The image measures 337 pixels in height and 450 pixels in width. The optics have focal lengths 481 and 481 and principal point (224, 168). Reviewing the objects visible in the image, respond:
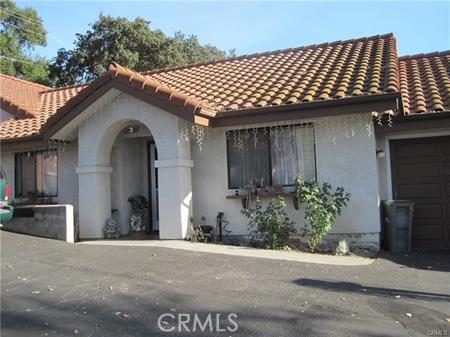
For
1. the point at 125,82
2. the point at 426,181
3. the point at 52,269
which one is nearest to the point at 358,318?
the point at 52,269

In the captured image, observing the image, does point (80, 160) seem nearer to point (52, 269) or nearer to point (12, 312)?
point (52, 269)

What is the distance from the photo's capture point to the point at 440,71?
11.8 metres

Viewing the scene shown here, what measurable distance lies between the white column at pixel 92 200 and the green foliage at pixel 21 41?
21.6 meters

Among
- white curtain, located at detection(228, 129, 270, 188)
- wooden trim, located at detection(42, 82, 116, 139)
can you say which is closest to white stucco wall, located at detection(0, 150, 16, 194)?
wooden trim, located at detection(42, 82, 116, 139)

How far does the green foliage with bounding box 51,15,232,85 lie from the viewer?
29.8 meters

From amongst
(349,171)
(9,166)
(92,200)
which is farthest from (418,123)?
(9,166)

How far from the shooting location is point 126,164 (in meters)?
11.7

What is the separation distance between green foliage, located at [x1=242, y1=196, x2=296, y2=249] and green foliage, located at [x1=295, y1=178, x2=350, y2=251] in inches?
14.2

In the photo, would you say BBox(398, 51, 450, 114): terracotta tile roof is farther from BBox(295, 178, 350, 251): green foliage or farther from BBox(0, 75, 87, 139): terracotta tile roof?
BBox(0, 75, 87, 139): terracotta tile roof

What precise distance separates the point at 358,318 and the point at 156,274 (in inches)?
117

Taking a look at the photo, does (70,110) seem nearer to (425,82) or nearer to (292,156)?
(292,156)

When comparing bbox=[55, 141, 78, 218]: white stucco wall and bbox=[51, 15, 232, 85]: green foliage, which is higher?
bbox=[51, 15, 232, 85]: green foliage

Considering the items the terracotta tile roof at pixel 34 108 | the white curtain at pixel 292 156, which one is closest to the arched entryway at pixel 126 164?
the white curtain at pixel 292 156

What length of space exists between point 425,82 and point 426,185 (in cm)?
270
